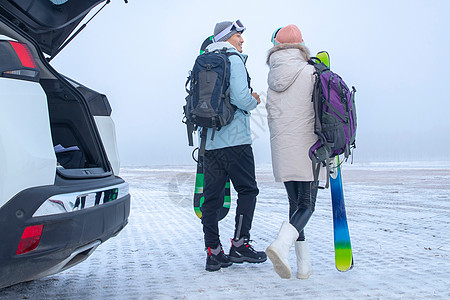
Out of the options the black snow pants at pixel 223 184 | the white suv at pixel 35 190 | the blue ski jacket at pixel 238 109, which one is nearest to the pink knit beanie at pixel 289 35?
the blue ski jacket at pixel 238 109

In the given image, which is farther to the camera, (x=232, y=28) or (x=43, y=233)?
(x=232, y=28)

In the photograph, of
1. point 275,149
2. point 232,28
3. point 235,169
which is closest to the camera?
point 275,149

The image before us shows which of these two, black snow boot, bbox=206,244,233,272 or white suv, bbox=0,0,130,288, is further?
black snow boot, bbox=206,244,233,272

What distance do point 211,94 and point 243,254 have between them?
1.33m

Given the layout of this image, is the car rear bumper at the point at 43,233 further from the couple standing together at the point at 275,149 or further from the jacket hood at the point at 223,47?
the jacket hood at the point at 223,47

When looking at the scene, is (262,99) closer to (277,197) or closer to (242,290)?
(242,290)

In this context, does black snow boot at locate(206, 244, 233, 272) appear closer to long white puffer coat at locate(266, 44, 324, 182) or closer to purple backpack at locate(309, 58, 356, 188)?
long white puffer coat at locate(266, 44, 324, 182)

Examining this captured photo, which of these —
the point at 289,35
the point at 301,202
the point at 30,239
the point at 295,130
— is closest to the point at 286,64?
the point at 289,35

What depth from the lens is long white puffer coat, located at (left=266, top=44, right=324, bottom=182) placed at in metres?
2.82

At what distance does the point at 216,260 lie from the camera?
124 inches

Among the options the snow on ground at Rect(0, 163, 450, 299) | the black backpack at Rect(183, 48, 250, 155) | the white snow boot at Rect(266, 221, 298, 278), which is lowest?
the snow on ground at Rect(0, 163, 450, 299)

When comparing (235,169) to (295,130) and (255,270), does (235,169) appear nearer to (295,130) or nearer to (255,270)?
(295,130)

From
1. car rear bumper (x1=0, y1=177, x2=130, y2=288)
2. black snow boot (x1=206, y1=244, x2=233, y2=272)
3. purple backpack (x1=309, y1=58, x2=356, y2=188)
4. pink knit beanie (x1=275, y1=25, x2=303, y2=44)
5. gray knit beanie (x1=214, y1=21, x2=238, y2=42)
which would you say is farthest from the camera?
gray knit beanie (x1=214, y1=21, x2=238, y2=42)

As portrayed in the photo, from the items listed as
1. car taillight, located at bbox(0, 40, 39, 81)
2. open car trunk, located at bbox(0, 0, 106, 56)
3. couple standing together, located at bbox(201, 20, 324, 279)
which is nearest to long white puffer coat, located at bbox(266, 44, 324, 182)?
couple standing together, located at bbox(201, 20, 324, 279)
